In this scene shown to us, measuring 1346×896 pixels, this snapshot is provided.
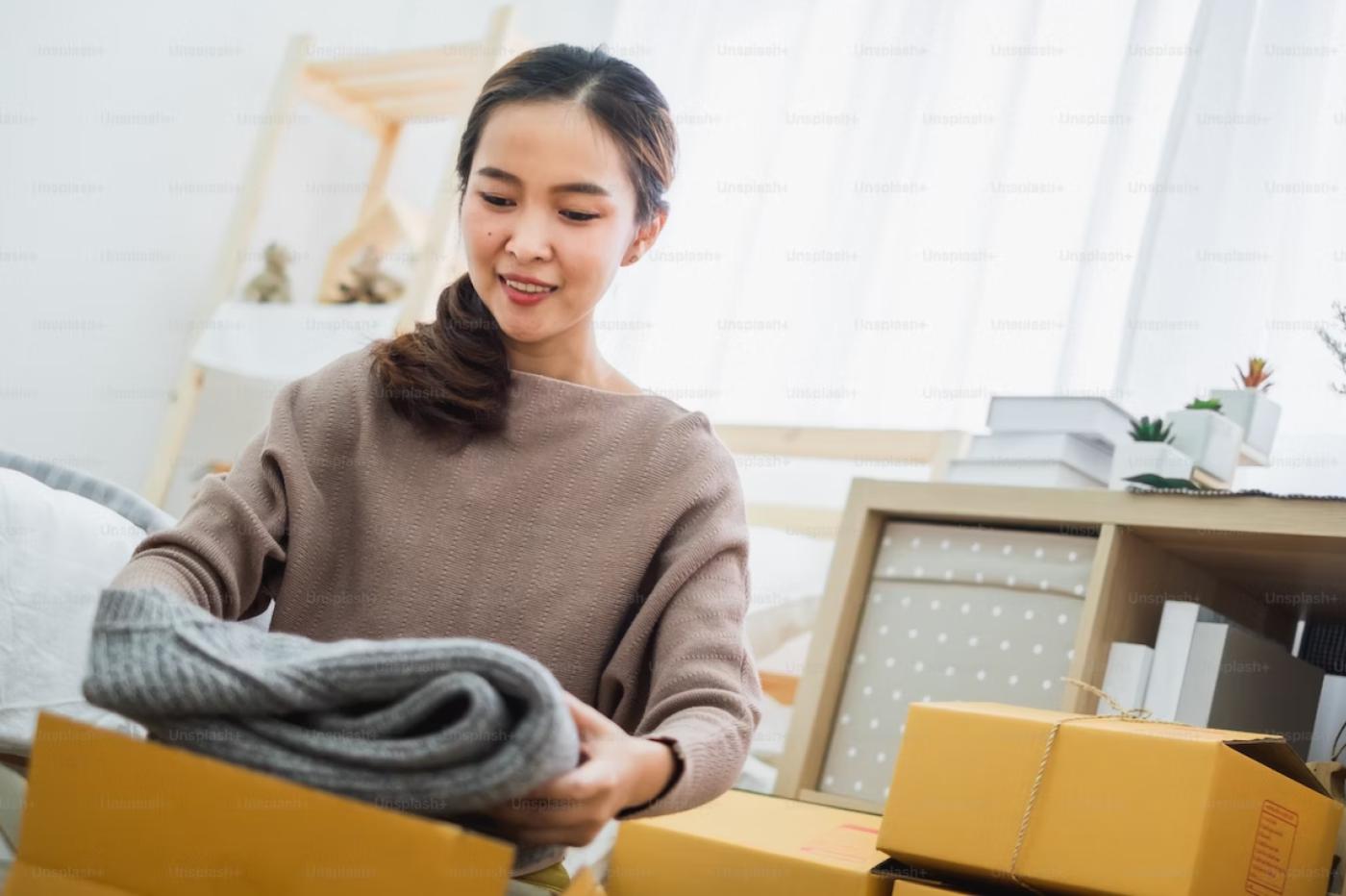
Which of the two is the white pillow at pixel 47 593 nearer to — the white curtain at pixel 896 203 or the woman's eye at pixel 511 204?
the woman's eye at pixel 511 204

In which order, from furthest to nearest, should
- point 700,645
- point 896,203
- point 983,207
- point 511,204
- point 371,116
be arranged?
point 371,116
point 896,203
point 983,207
point 511,204
point 700,645

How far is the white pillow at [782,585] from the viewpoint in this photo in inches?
78.2

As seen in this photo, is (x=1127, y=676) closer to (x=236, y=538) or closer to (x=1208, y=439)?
(x=1208, y=439)

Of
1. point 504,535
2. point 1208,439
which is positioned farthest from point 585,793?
point 1208,439

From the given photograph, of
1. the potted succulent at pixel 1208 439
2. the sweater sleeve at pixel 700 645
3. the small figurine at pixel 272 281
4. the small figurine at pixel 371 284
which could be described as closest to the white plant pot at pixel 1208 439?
the potted succulent at pixel 1208 439

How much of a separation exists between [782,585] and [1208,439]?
80cm

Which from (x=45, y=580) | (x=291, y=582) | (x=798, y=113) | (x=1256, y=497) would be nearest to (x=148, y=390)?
(x=798, y=113)

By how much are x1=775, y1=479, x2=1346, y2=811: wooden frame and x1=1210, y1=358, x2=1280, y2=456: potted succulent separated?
0.50 ft

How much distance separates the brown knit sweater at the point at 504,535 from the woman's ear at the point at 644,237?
120mm

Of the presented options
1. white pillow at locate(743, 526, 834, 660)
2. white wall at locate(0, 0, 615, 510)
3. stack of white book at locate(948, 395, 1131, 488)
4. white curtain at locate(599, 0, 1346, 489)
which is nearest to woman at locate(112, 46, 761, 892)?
stack of white book at locate(948, 395, 1131, 488)

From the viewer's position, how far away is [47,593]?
1028mm

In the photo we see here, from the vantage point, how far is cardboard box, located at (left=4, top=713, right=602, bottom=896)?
501 millimetres

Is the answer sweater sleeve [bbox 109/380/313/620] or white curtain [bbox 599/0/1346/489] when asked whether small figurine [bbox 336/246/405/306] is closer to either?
white curtain [bbox 599/0/1346/489]

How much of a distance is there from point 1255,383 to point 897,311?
859mm
